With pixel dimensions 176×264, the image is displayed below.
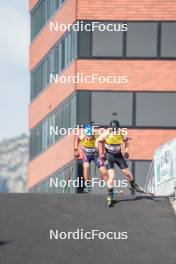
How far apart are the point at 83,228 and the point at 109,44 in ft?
89.9

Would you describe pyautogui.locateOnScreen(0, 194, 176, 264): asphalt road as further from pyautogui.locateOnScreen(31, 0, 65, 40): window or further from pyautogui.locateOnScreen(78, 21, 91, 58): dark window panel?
pyautogui.locateOnScreen(31, 0, 65, 40): window

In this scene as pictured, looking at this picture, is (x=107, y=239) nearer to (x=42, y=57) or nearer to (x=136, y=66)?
(x=136, y=66)

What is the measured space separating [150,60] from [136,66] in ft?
2.32

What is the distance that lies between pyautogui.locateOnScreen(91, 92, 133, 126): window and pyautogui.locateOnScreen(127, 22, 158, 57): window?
183 cm

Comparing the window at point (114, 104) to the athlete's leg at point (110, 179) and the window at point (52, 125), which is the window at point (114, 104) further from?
the athlete's leg at point (110, 179)

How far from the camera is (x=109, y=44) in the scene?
60969 millimetres

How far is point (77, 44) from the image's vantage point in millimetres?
60719

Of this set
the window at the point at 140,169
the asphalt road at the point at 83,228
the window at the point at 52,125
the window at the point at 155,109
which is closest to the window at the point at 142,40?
the window at the point at 155,109

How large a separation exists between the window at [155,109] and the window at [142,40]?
5.80 feet

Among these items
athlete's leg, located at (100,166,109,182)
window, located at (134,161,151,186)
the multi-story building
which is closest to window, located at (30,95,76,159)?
the multi-story building

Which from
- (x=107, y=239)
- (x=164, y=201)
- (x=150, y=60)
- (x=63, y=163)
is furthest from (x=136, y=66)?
(x=107, y=239)

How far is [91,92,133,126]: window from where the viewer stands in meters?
60.3

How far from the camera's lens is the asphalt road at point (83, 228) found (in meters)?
32.0

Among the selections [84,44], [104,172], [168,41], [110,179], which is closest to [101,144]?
[110,179]
